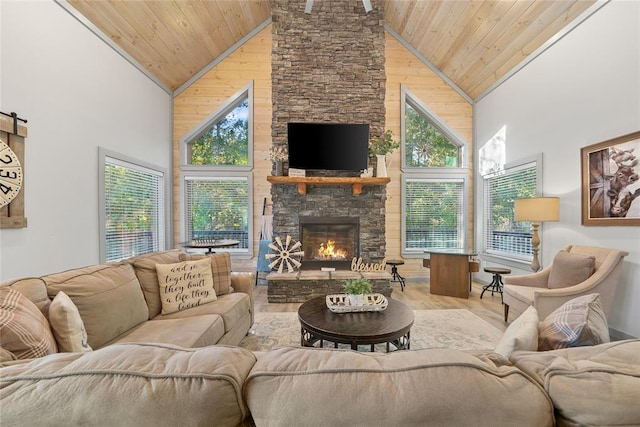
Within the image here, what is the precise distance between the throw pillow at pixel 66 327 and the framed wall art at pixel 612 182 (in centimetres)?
448

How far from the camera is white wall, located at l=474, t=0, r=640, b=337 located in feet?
8.78

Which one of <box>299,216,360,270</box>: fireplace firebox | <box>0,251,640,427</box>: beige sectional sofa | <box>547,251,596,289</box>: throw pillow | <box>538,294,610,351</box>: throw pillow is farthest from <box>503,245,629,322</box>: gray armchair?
<box>0,251,640,427</box>: beige sectional sofa

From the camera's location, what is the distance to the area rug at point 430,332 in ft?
8.86

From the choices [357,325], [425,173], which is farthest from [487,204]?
[357,325]

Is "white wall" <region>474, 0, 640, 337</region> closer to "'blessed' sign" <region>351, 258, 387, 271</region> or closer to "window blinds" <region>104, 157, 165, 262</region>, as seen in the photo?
"'blessed' sign" <region>351, 258, 387, 271</region>

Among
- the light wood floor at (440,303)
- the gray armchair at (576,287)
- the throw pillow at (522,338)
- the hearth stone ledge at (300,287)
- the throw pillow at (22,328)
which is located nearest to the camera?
the throw pillow at (522,338)

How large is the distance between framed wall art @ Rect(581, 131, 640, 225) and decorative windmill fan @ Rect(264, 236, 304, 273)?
3.57 m

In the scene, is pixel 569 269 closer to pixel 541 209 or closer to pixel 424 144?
pixel 541 209

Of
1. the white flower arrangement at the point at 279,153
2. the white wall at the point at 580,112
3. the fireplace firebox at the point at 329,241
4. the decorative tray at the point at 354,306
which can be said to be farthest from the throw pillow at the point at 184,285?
the white wall at the point at 580,112

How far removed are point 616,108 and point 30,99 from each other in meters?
5.66

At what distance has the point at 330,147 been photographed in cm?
423

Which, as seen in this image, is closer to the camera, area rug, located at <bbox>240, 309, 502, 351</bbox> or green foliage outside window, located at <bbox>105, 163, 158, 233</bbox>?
area rug, located at <bbox>240, 309, 502, 351</bbox>

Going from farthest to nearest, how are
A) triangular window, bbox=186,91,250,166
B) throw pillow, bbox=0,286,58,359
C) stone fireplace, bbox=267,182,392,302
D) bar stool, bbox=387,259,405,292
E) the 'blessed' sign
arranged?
triangular window, bbox=186,91,250,166 → bar stool, bbox=387,259,405,292 → stone fireplace, bbox=267,182,392,302 → the 'blessed' sign → throw pillow, bbox=0,286,58,359

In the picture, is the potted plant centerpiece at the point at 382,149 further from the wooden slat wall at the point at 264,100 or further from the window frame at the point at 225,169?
the window frame at the point at 225,169
